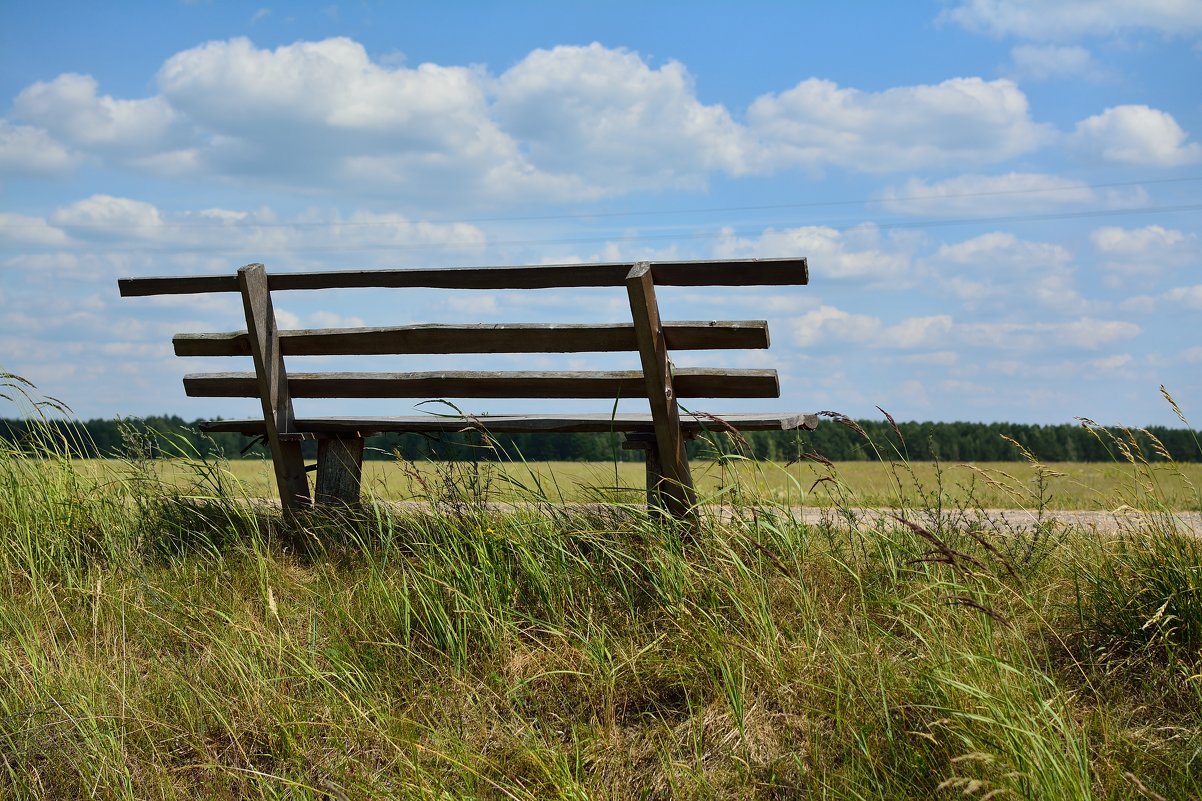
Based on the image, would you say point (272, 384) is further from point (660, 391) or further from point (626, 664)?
point (626, 664)

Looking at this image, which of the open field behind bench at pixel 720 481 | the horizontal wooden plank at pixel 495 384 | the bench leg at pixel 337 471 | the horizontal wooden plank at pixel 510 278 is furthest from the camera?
the bench leg at pixel 337 471

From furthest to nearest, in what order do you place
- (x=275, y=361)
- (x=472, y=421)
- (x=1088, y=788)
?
(x=275, y=361) → (x=472, y=421) → (x=1088, y=788)

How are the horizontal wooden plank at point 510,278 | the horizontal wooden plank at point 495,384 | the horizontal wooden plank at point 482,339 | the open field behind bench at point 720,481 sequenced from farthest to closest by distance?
the horizontal wooden plank at point 495,384 → the horizontal wooden plank at point 482,339 → the horizontal wooden plank at point 510,278 → the open field behind bench at point 720,481

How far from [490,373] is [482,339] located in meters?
0.21

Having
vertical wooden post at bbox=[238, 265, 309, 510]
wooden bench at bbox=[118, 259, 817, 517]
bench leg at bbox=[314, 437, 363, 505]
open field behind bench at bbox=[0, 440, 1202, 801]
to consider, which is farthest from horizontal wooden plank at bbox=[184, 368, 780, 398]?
open field behind bench at bbox=[0, 440, 1202, 801]

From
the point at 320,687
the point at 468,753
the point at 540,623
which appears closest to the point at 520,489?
the point at 540,623

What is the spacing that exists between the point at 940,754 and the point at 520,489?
2.39 meters

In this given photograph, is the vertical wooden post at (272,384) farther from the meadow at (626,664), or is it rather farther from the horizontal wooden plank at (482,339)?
the meadow at (626,664)

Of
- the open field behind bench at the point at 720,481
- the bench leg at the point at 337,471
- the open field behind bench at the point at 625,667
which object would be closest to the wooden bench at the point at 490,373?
the bench leg at the point at 337,471

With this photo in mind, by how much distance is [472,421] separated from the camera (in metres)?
5.12

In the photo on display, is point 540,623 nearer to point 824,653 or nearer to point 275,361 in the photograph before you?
point 824,653

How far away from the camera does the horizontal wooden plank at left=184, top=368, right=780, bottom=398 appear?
499 centimetres

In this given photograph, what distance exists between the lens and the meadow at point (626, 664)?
3.05 metres

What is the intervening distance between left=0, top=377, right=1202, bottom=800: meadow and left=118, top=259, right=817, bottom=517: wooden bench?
19.5 inches
